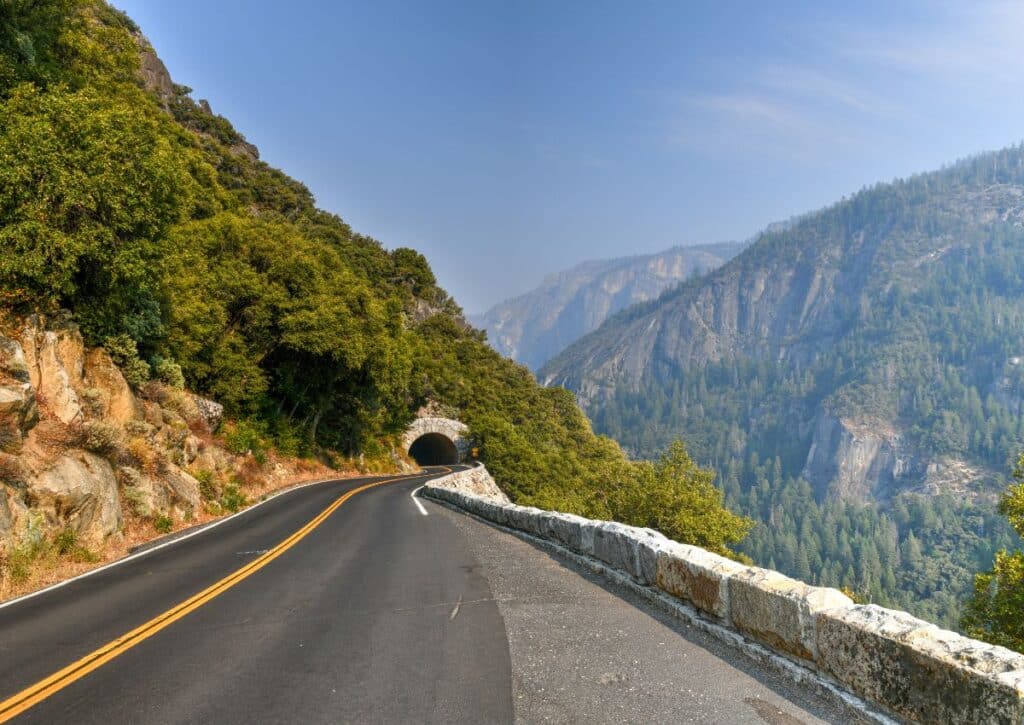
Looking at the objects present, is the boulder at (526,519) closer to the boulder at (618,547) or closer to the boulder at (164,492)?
the boulder at (618,547)

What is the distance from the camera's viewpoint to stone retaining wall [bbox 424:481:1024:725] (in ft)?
12.8

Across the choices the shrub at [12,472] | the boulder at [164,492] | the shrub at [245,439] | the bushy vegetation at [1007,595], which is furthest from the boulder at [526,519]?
the shrub at [245,439]

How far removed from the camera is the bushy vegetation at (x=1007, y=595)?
19719mm

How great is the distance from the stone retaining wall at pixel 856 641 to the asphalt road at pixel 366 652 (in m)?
0.41

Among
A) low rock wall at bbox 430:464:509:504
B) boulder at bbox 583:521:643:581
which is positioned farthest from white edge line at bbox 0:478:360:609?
low rock wall at bbox 430:464:509:504

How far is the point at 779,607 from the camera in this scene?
5.64m

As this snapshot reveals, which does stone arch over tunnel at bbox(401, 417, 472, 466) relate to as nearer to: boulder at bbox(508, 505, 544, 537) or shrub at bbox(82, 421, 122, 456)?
shrub at bbox(82, 421, 122, 456)

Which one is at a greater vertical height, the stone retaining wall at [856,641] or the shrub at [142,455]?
the shrub at [142,455]

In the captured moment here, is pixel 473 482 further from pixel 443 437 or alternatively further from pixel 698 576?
pixel 698 576

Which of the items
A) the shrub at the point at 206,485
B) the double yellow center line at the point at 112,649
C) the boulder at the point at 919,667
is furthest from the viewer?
the shrub at the point at 206,485

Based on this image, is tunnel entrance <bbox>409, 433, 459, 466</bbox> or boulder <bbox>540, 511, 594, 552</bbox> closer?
boulder <bbox>540, 511, 594, 552</bbox>

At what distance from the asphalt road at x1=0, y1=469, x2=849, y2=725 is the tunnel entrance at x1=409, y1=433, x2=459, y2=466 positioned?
2371 inches

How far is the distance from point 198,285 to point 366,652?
88.8ft

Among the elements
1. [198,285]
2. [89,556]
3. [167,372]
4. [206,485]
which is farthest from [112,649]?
[198,285]
